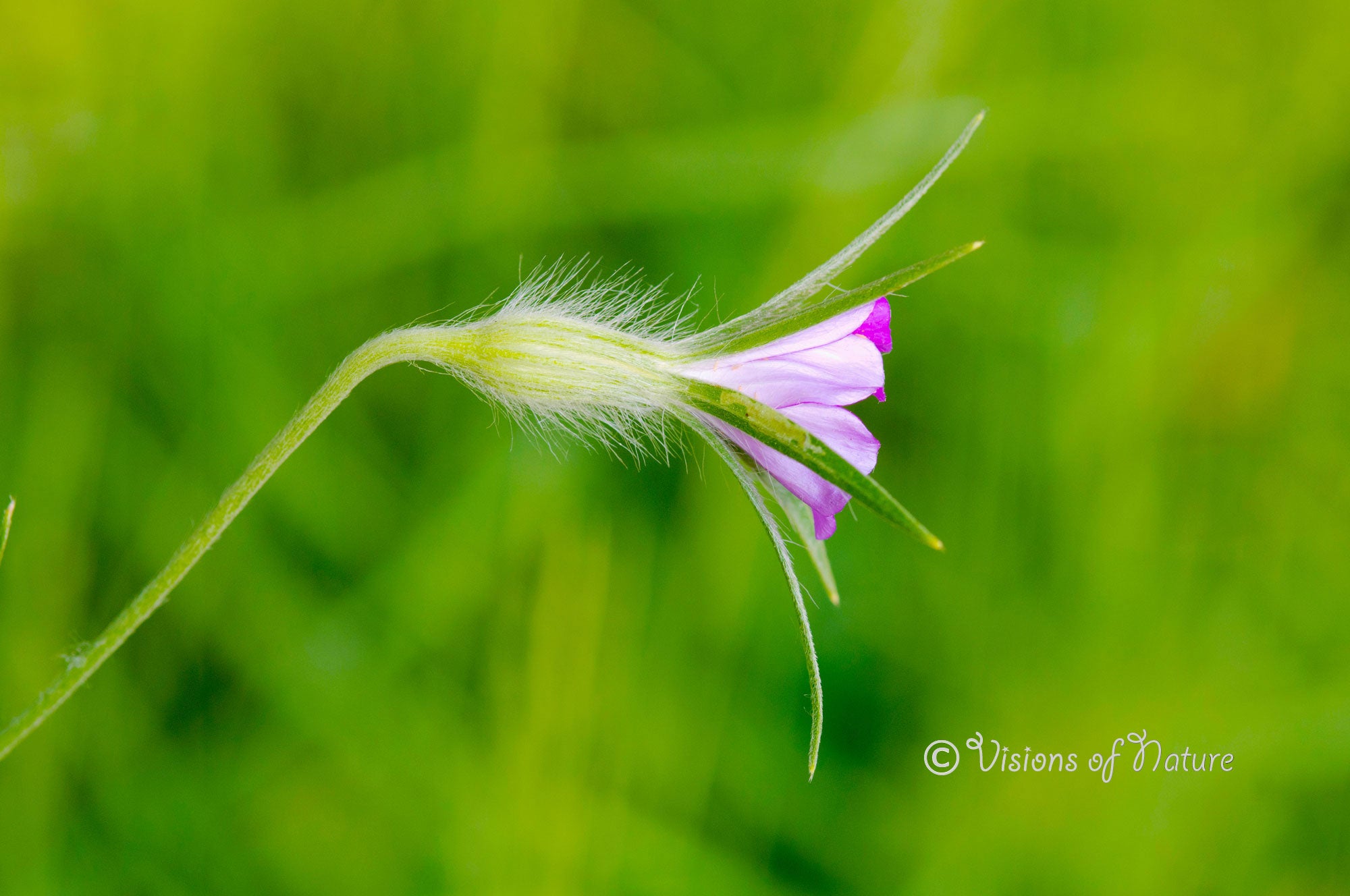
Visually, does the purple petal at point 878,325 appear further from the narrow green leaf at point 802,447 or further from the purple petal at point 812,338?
the narrow green leaf at point 802,447

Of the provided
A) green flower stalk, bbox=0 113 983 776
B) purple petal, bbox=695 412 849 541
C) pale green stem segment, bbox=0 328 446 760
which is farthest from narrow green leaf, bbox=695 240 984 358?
pale green stem segment, bbox=0 328 446 760

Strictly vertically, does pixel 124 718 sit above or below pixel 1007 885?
below

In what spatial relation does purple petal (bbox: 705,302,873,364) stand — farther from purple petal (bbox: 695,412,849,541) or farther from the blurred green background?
the blurred green background

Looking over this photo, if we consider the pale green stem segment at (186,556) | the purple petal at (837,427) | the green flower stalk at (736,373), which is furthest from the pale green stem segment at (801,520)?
the pale green stem segment at (186,556)

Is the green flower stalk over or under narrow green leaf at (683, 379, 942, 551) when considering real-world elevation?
over

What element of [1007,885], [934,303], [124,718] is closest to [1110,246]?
[934,303]

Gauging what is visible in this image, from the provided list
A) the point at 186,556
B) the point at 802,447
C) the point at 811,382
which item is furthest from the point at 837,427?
the point at 186,556

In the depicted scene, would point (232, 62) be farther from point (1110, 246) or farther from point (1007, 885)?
point (1007, 885)
